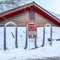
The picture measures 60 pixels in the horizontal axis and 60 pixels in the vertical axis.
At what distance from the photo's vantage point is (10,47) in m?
12.9

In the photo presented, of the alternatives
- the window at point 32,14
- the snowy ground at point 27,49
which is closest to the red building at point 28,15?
the window at point 32,14

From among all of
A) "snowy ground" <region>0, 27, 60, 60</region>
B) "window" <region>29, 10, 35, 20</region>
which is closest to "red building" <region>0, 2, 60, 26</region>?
"window" <region>29, 10, 35, 20</region>

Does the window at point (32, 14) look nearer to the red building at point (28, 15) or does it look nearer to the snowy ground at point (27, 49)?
the red building at point (28, 15)

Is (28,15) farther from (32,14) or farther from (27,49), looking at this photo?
(27,49)

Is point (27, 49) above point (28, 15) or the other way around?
the other way around

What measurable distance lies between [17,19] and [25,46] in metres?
8.12

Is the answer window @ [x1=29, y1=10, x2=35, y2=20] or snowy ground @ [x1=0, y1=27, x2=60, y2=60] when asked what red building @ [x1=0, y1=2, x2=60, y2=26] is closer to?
window @ [x1=29, y1=10, x2=35, y2=20]

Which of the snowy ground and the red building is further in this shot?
the red building

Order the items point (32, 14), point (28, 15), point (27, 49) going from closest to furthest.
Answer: point (27, 49), point (28, 15), point (32, 14)

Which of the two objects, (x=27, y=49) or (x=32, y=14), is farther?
(x=32, y=14)

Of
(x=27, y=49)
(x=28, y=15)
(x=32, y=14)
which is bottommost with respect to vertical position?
(x=27, y=49)

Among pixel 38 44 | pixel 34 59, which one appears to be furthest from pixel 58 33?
pixel 34 59

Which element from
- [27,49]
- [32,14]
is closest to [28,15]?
[32,14]

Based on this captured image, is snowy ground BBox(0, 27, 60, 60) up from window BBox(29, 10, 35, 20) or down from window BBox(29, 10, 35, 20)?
down
